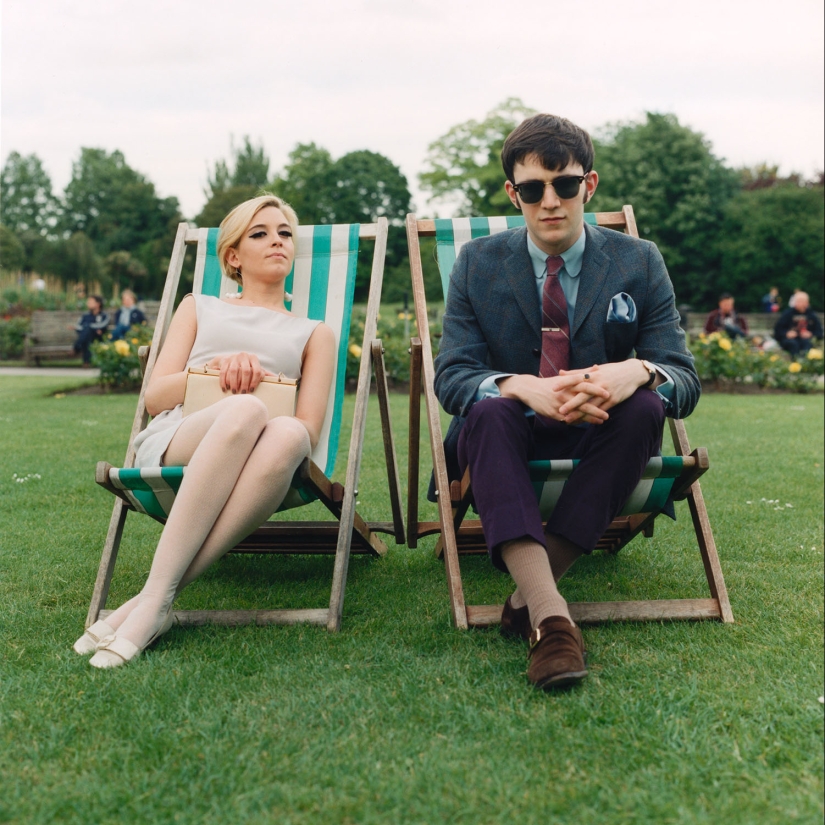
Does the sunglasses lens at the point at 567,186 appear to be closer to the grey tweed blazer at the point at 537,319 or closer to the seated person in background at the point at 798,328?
the grey tweed blazer at the point at 537,319

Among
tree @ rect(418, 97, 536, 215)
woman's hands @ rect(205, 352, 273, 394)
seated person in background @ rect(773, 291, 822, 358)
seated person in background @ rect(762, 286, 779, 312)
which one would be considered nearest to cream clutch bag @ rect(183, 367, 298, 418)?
woman's hands @ rect(205, 352, 273, 394)

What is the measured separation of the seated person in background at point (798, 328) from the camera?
1248cm

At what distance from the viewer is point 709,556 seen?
2.62 meters

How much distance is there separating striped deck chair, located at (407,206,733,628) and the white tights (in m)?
0.52

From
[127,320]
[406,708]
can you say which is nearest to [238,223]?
[406,708]

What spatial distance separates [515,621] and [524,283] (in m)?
0.97

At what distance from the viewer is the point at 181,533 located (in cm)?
232

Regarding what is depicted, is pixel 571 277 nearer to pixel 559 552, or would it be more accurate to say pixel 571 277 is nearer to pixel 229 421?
pixel 559 552

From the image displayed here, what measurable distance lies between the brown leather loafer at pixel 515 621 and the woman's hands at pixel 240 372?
3.34ft

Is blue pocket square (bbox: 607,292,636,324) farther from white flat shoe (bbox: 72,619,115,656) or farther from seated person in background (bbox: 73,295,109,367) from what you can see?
seated person in background (bbox: 73,295,109,367)

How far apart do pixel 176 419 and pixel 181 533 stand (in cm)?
55

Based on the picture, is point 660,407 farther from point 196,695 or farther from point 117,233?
point 117,233

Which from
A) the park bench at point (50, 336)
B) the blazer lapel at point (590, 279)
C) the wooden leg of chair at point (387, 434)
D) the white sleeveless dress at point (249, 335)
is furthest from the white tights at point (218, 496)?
the park bench at point (50, 336)

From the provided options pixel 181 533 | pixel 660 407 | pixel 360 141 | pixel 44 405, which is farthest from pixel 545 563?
pixel 360 141
